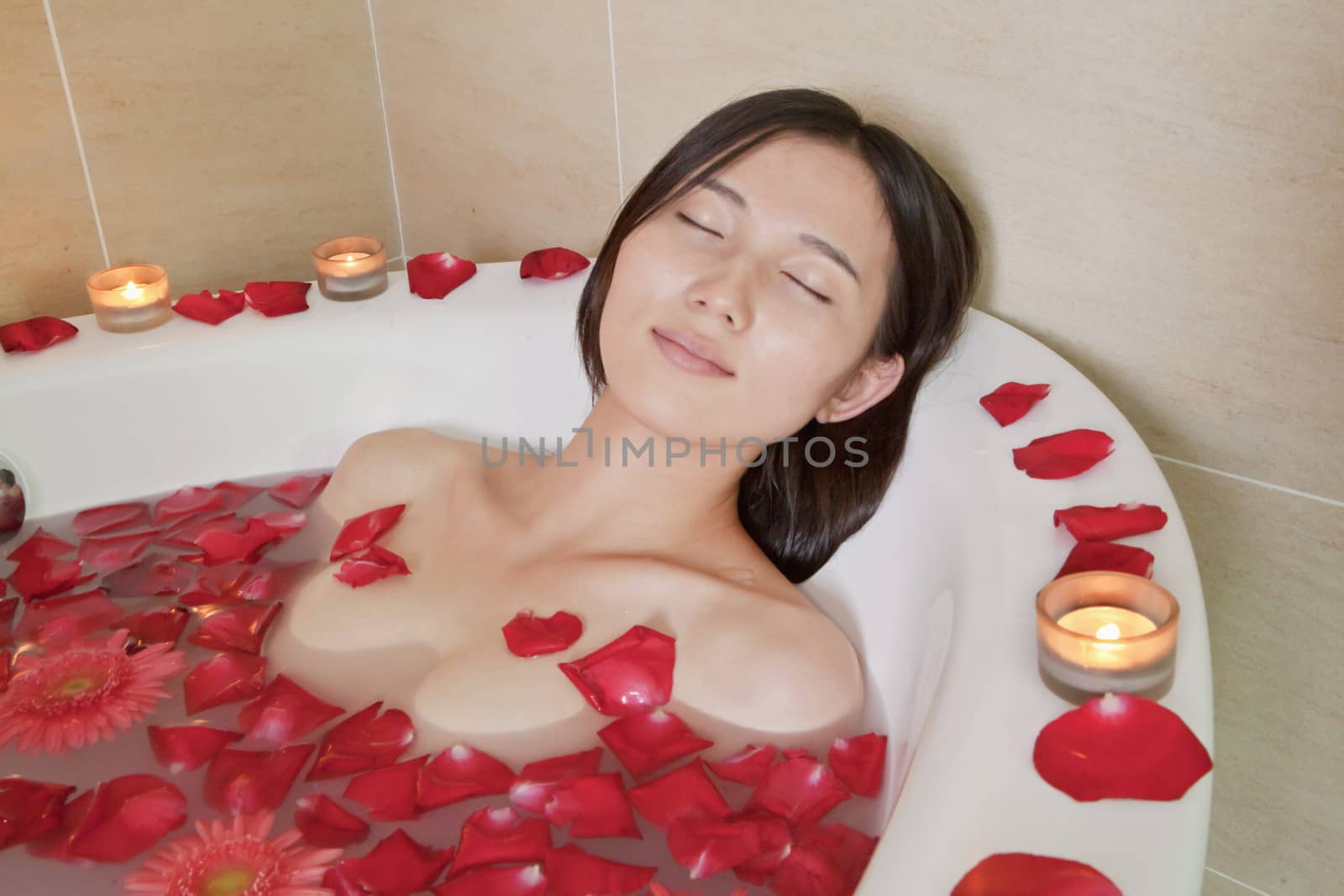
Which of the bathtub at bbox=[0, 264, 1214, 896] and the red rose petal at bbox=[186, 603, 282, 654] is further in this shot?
the red rose petal at bbox=[186, 603, 282, 654]

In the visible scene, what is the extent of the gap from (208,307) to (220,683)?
0.59 m

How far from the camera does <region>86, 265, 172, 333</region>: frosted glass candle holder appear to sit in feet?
5.20

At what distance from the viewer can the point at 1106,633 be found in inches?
32.9

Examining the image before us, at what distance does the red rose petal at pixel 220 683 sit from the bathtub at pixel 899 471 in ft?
1.39

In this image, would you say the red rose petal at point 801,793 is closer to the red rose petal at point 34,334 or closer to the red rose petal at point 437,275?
the red rose petal at point 437,275

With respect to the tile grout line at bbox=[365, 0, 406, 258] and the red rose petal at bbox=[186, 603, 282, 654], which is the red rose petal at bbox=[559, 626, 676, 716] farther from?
the tile grout line at bbox=[365, 0, 406, 258]

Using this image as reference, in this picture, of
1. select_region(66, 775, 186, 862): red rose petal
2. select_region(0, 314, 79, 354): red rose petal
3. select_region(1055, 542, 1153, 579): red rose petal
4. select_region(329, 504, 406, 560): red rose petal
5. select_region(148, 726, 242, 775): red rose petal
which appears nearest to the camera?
select_region(1055, 542, 1153, 579): red rose petal

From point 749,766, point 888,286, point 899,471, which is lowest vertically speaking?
point 749,766

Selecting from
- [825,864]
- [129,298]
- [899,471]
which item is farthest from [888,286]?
[129,298]

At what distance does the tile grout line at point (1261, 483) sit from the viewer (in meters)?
1.25

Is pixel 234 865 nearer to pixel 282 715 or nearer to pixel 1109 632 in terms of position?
pixel 282 715

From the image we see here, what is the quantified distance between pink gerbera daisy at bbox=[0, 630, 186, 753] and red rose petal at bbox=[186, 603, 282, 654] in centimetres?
3

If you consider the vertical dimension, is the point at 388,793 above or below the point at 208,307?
below

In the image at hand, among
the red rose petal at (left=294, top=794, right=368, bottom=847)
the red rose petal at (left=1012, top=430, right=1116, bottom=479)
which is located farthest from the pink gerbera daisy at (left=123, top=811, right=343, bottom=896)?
the red rose petal at (left=1012, top=430, right=1116, bottom=479)
